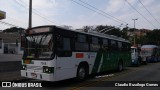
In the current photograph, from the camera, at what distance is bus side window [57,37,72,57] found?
487 inches

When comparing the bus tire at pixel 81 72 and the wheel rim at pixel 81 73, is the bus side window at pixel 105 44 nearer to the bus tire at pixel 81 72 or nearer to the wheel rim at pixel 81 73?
the bus tire at pixel 81 72

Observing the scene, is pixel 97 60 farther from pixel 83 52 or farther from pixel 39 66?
pixel 39 66

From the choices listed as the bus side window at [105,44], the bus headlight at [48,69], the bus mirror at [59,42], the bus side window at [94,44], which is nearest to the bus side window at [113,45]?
the bus side window at [105,44]

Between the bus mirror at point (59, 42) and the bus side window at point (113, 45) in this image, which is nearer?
the bus mirror at point (59, 42)

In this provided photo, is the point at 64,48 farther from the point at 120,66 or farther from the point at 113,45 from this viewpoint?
the point at 120,66

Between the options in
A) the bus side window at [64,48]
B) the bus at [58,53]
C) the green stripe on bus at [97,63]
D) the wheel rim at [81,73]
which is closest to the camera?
the bus at [58,53]

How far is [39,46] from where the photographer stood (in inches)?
495

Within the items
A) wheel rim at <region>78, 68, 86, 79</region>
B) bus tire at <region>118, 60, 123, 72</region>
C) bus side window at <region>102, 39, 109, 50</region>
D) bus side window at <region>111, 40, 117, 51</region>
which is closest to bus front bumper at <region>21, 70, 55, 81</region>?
wheel rim at <region>78, 68, 86, 79</region>

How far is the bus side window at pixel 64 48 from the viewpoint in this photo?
1236 centimetres

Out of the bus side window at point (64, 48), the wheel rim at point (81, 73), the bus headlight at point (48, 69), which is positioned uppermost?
the bus side window at point (64, 48)

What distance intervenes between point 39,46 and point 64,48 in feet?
3.97

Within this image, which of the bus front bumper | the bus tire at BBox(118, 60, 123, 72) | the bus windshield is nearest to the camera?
the bus front bumper

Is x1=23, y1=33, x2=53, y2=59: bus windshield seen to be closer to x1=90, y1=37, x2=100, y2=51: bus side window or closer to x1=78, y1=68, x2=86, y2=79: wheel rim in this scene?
x1=78, y1=68, x2=86, y2=79: wheel rim

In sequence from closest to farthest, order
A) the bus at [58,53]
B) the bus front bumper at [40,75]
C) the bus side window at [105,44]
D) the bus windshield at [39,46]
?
the bus front bumper at [40,75] → the bus at [58,53] → the bus windshield at [39,46] → the bus side window at [105,44]
